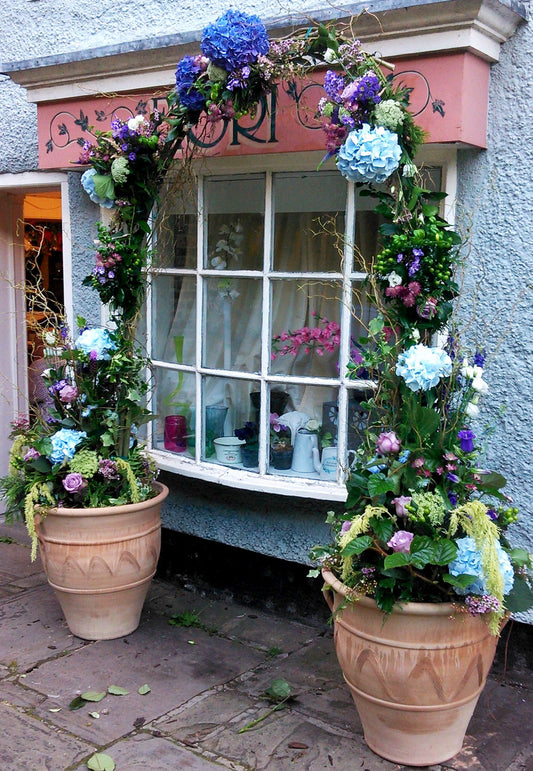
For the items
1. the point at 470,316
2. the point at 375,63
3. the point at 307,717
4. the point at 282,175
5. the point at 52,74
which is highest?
the point at 52,74

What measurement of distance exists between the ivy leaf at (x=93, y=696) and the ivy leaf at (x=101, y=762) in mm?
414

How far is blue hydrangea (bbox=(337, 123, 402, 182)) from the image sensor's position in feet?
9.36

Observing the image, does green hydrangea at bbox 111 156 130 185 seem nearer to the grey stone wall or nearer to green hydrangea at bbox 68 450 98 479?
green hydrangea at bbox 68 450 98 479

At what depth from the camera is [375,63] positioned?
3.00m

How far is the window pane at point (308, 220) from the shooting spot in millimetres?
3844

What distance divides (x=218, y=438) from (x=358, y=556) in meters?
1.55

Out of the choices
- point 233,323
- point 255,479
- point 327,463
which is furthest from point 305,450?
point 233,323

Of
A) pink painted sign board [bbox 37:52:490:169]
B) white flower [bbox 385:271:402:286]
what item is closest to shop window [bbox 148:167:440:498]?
pink painted sign board [bbox 37:52:490:169]

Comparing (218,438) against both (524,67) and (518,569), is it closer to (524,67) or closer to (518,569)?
(518,569)

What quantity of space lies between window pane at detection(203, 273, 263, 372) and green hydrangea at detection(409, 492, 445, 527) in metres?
1.56

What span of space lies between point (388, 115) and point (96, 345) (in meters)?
1.78

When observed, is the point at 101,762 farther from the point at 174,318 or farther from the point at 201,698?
the point at 174,318

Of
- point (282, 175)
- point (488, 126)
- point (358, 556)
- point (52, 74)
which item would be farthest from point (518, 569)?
point (52, 74)

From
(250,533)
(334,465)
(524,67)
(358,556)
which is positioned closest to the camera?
(358,556)
